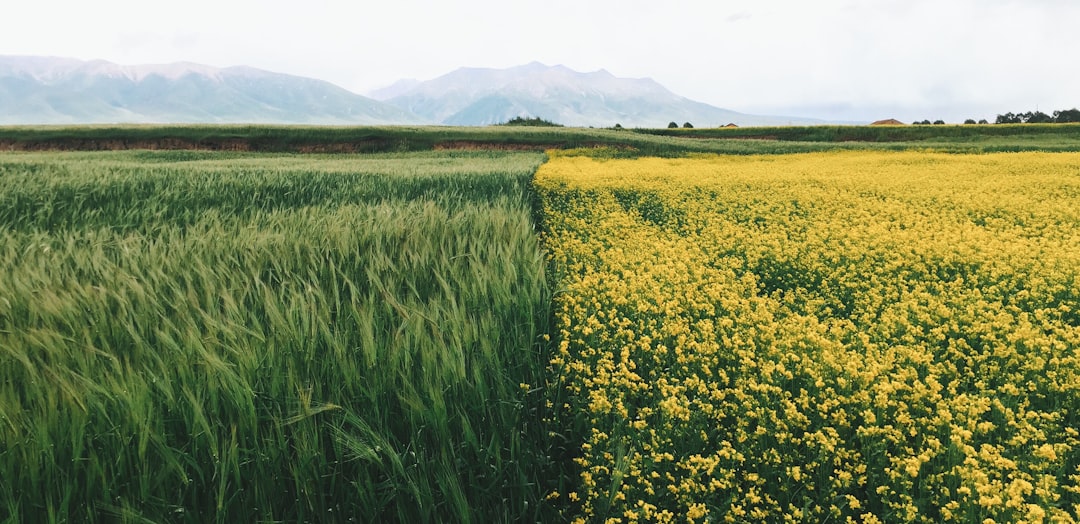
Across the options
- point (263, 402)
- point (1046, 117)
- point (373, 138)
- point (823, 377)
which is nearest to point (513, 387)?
point (263, 402)

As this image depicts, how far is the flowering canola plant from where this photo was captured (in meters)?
2.00

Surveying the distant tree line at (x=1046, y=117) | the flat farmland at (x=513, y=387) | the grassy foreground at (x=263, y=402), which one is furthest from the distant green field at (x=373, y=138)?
the grassy foreground at (x=263, y=402)

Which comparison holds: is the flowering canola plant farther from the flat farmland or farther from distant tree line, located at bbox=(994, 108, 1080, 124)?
distant tree line, located at bbox=(994, 108, 1080, 124)

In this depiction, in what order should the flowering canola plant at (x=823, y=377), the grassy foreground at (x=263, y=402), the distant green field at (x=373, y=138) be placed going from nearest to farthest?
1. the grassy foreground at (x=263, y=402)
2. the flowering canola plant at (x=823, y=377)
3. the distant green field at (x=373, y=138)

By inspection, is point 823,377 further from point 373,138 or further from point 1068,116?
point 1068,116

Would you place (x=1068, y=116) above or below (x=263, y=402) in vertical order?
above

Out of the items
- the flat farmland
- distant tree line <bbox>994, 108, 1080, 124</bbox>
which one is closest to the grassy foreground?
the flat farmland

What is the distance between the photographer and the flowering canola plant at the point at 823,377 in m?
2.00

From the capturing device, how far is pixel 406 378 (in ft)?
6.86

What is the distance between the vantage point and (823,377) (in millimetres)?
2785

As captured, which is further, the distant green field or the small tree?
the small tree

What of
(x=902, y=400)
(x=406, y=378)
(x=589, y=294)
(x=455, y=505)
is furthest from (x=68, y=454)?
(x=902, y=400)

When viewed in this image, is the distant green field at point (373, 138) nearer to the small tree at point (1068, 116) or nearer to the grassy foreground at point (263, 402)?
the small tree at point (1068, 116)

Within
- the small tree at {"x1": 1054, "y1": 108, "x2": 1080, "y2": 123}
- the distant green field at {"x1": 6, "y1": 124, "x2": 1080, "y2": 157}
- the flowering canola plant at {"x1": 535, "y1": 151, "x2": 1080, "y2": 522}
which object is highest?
the small tree at {"x1": 1054, "y1": 108, "x2": 1080, "y2": 123}
